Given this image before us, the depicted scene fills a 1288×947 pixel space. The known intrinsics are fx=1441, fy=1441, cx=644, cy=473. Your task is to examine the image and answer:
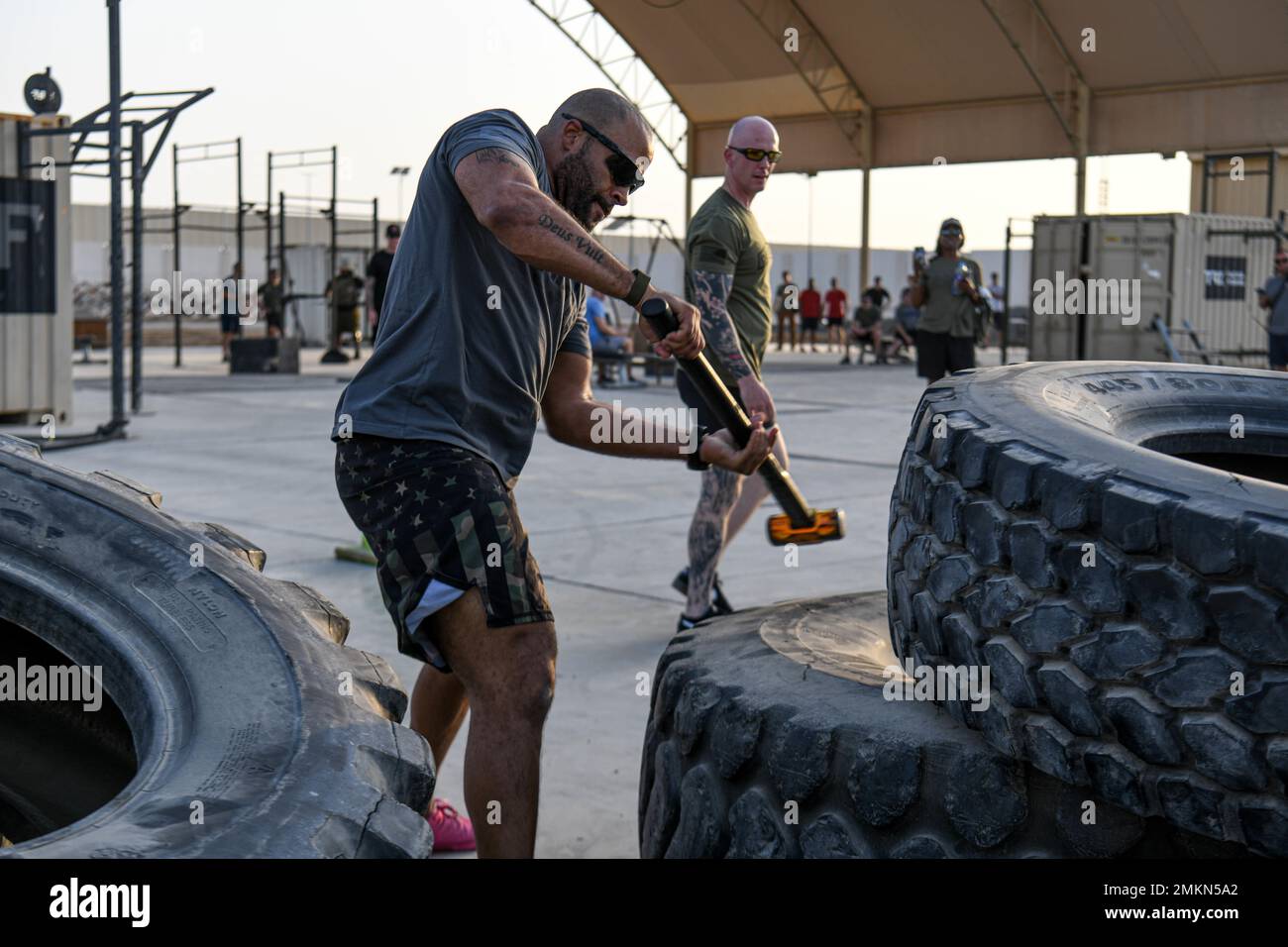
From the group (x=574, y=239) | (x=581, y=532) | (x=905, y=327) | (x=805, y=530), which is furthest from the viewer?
(x=905, y=327)

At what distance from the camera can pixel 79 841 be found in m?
1.65

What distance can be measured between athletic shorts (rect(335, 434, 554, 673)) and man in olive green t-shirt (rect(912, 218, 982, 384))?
6659mm

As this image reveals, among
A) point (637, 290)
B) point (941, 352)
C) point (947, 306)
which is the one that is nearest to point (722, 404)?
point (637, 290)

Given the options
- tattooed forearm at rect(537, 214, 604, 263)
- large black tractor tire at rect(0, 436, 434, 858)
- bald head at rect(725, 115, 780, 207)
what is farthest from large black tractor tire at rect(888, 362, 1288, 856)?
bald head at rect(725, 115, 780, 207)

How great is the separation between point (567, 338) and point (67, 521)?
1150 mm

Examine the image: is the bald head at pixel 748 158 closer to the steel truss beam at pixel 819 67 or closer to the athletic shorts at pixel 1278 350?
the athletic shorts at pixel 1278 350

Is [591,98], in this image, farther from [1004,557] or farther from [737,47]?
[737,47]

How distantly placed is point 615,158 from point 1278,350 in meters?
13.0

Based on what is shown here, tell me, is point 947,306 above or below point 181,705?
above

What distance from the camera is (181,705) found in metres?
2.04

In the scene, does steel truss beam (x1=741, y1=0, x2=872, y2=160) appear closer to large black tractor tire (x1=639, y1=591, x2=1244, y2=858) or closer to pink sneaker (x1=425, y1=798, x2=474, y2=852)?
pink sneaker (x1=425, y1=798, x2=474, y2=852)

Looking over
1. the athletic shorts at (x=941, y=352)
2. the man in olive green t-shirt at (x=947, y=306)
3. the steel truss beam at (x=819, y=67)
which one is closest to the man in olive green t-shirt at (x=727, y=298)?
the man in olive green t-shirt at (x=947, y=306)

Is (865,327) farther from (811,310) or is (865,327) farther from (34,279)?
(34,279)
